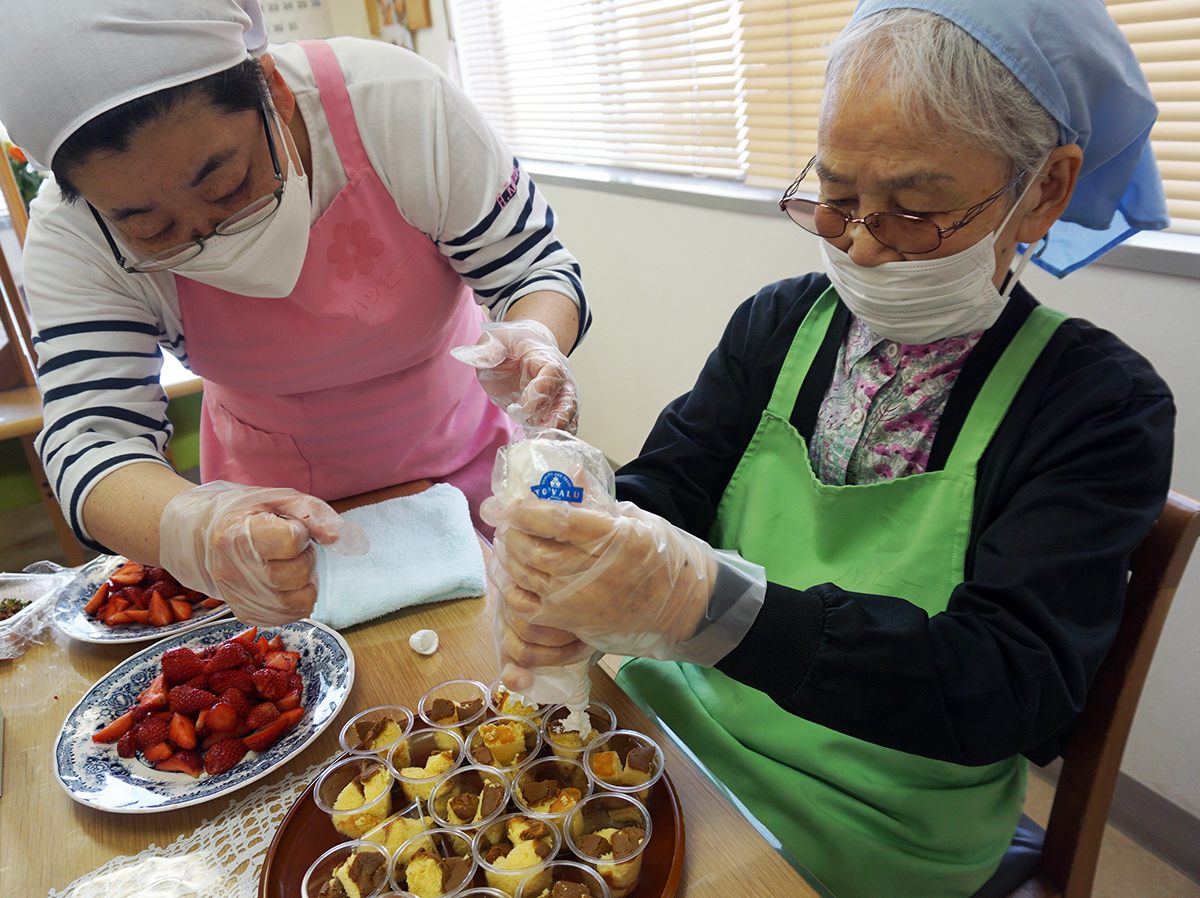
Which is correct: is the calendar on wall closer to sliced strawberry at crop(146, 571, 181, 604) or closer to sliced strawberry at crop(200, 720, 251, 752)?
sliced strawberry at crop(146, 571, 181, 604)

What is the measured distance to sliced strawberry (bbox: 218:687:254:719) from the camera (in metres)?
1.00

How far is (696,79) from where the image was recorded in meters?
2.51

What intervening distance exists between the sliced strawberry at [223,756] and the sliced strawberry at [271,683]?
0.23 feet

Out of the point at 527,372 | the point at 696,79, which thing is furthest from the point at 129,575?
the point at 696,79

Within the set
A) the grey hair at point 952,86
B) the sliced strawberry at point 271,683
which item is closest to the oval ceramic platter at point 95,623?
the sliced strawberry at point 271,683

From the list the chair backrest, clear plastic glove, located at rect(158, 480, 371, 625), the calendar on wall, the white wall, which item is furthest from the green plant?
the chair backrest

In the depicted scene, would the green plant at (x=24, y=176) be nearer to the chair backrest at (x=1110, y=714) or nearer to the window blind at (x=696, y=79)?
the window blind at (x=696, y=79)

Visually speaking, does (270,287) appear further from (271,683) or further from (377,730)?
(377,730)

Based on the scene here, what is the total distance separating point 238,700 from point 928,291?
3.39 feet

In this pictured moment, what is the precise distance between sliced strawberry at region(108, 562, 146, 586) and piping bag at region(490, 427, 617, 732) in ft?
2.45

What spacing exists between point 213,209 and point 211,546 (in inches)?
17.6

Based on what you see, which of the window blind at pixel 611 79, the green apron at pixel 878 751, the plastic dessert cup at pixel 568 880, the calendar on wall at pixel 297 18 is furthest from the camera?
the calendar on wall at pixel 297 18

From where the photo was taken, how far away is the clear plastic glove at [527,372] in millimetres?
1117

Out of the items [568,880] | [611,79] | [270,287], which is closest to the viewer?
[568,880]
